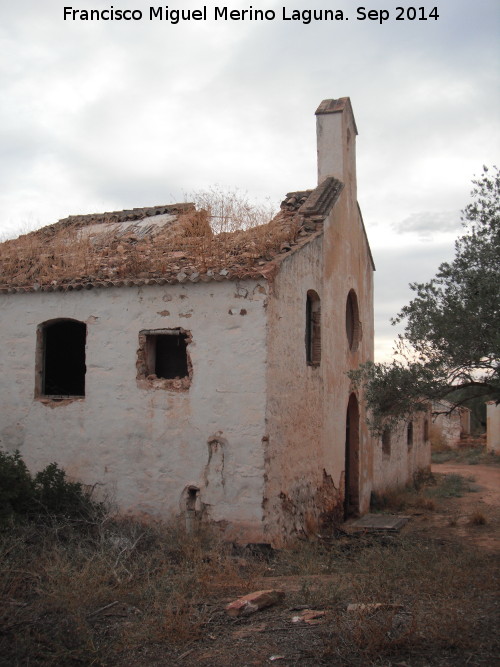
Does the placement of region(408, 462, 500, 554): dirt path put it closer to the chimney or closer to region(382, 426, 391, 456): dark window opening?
region(382, 426, 391, 456): dark window opening

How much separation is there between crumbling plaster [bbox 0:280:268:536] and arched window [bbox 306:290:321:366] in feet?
7.33

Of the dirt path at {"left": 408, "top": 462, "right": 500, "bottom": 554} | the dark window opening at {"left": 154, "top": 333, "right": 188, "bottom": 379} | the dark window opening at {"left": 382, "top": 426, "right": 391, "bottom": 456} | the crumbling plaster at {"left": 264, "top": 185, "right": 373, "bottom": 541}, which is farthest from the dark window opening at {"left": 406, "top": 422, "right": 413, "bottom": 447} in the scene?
the dark window opening at {"left": 154, "top": 333, "right": 188, "bottom": 379}

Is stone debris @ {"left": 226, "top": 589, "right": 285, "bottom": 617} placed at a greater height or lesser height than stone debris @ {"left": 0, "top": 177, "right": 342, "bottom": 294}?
lesser

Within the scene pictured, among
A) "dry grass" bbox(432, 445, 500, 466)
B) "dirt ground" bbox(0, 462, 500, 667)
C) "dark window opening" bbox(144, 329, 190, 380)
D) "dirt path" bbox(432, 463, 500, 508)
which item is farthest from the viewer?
"dry grass" bbox(432, 445, 500, 466)

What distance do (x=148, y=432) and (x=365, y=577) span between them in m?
3.98

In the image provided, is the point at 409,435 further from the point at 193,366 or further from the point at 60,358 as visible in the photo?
the point at 193,366

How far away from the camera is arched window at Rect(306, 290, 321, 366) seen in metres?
11.4

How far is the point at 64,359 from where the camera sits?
41.0 feet

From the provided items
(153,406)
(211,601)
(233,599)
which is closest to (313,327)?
(153,406)

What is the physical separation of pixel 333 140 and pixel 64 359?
7223 millimetres

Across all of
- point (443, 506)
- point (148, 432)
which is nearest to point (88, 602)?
point (148, 432)

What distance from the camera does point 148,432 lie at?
990 cm

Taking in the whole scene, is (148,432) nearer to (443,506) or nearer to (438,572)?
(438,572)

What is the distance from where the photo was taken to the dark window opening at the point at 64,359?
11.8 meters
